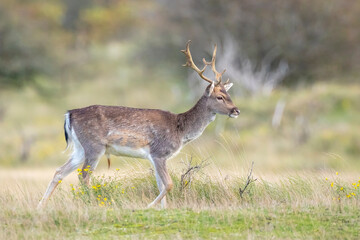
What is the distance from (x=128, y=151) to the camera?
37.1 feet

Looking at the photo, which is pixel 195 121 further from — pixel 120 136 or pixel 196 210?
pixel 196 210

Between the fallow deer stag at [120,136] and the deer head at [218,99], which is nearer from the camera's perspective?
the fallow deer stag at [120,136]

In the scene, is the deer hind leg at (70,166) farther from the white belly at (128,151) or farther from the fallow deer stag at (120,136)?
the white belly at (128,151)

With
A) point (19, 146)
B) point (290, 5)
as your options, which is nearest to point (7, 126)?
point (19, 146)

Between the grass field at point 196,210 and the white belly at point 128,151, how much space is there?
0.49 m

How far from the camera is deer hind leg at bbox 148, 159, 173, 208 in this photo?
34.9ft

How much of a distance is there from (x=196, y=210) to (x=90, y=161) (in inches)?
90.3

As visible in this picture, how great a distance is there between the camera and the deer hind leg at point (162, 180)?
1064 centimetres

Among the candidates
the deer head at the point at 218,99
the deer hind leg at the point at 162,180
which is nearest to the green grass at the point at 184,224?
the deer hind leg at the point at 162,180

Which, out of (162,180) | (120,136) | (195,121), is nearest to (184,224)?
(162,180)

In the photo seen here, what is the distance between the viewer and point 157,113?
470 inches

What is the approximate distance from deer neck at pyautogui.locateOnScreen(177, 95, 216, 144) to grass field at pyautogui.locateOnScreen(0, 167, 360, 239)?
28.7 inches

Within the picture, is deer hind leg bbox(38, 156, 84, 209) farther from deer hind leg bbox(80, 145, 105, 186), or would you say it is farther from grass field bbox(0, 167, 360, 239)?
deer hind leg bbox(80, 145, 105, 186)

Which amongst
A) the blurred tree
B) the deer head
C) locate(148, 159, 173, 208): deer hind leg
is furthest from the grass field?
the blurred tree
